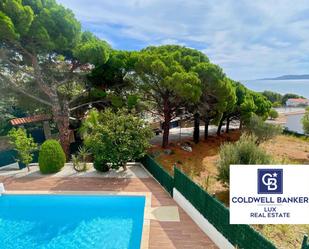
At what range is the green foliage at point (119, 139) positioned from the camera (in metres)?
14.7

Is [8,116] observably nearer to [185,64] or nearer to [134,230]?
[185,64]

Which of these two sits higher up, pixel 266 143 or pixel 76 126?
pixel 76 126

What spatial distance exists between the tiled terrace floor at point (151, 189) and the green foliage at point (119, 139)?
4.37 feet

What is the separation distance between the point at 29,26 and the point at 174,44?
1240cm

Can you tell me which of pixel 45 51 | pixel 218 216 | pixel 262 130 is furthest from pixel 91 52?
pixel 262 130

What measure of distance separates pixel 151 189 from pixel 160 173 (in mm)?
969

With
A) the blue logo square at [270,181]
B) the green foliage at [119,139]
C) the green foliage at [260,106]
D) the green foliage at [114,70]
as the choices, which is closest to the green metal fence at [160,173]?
the green foliage at [119,139]

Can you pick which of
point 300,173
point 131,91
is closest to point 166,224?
point 300,173

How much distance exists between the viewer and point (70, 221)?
11.7 metres

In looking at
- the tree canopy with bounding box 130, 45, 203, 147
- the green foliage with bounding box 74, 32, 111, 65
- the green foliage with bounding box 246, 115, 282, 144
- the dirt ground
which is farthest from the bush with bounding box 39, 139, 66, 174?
the green foliage with bounding box 246, 115, 282, 144

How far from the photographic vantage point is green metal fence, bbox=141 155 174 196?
12.9 m

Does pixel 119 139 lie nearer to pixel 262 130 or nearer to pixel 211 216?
pixel 211 216

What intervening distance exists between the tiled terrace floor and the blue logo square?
3.17 meters

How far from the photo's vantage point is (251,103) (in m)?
29.7
